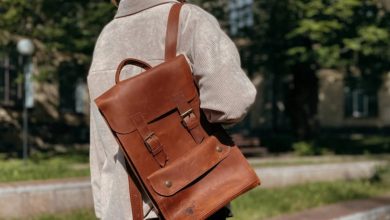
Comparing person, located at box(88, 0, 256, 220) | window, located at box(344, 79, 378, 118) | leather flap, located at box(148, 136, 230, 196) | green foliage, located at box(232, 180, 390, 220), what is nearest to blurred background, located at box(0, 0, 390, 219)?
green foliage, located at box(232, 180, 390, 220)

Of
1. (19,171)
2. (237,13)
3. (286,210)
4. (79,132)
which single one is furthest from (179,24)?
(79,132)

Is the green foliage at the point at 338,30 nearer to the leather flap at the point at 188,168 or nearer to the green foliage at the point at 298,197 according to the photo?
the green foliage at the point at 298,197

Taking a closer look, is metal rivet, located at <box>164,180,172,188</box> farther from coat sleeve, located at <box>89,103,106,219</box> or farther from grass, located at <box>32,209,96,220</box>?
grass, located at <box>32,209,96,220</box>

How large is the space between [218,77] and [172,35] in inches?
8.9

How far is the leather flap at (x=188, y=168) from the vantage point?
1.92 metres

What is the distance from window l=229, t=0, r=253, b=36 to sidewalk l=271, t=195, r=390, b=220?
34.5ft

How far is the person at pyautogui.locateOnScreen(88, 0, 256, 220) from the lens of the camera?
1968 mm

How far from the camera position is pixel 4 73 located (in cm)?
1953

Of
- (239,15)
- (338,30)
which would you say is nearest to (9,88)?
(239,15)

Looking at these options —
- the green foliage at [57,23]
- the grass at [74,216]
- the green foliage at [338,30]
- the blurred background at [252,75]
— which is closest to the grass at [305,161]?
the blurred background at [252,75]

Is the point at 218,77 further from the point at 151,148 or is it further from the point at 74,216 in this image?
the point at 74,216

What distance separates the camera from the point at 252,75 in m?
19.3

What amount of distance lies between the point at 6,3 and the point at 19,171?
587 cm

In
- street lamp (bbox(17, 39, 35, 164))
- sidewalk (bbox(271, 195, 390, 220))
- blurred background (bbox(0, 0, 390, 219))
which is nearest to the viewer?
sidewalk (bbox(271, 195, 390, 220))
